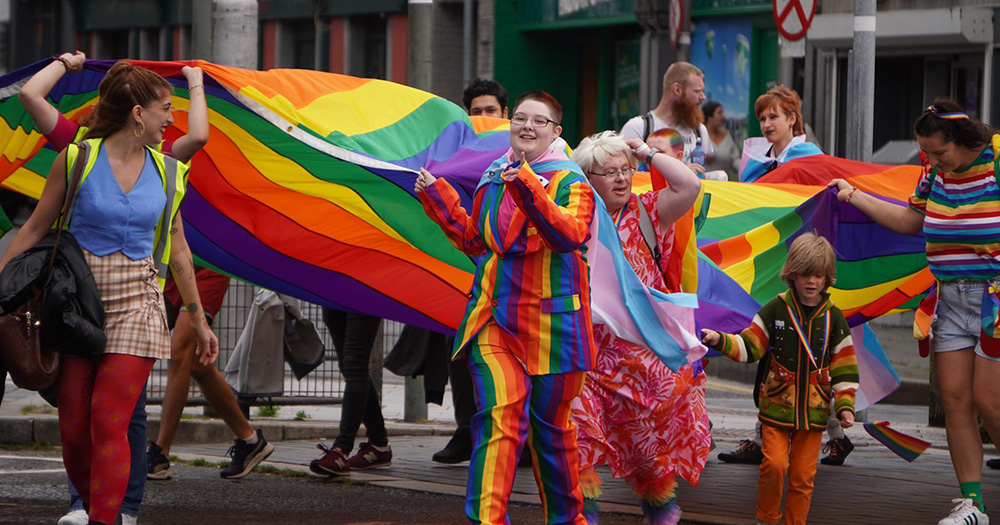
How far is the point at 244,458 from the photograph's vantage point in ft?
27.4

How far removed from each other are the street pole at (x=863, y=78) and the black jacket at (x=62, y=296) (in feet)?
21.2

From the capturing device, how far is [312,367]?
10.0 metres

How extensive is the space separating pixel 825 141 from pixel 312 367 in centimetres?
1079

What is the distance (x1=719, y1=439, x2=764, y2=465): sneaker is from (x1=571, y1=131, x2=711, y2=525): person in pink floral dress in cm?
248

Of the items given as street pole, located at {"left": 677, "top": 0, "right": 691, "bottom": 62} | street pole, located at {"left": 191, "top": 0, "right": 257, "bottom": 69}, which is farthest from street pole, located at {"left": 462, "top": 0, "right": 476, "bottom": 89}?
street pole, located at {"left": 191, "top": 0, "right": 257, "bottom": 69}

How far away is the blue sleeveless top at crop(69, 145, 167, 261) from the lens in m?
6.02

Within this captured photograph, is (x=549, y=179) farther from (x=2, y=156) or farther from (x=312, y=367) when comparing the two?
(x=312, y=367)

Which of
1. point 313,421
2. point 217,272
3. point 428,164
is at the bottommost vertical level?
point 313,421

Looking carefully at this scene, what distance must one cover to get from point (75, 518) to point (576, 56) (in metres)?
19.8

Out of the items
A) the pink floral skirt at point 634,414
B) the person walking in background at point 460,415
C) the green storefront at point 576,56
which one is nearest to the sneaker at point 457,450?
the person walking in background at point 460,415

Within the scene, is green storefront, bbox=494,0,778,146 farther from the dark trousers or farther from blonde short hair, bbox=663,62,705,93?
the dark trousers

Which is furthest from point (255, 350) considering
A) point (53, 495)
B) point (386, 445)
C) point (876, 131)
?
point (876, 131)

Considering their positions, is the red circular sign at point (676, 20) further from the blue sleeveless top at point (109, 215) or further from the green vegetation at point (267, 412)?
the blue sleeveless top at point (109, 215)

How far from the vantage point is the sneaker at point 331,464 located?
8.34m
